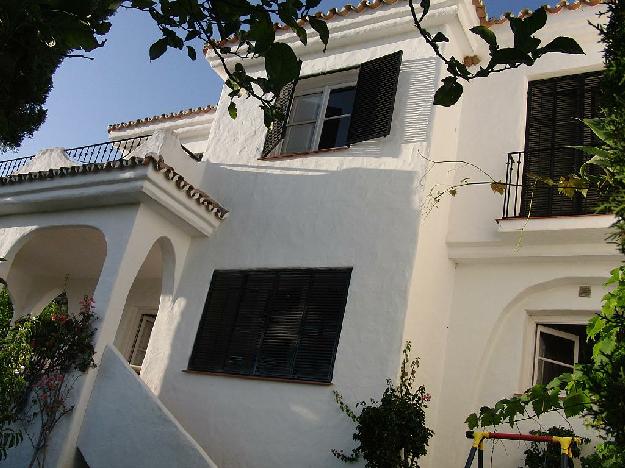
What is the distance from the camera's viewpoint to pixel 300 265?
8.47m

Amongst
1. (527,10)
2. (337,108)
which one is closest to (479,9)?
(527,10)

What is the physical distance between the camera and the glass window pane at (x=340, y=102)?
32.6 ft

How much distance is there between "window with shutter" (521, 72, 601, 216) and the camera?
8.38 metres

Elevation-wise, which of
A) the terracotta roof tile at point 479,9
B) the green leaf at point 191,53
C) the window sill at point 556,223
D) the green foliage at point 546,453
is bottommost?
the green foliage at point 546,453

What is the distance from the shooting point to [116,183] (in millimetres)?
8469

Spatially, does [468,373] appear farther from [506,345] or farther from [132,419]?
[132,419]

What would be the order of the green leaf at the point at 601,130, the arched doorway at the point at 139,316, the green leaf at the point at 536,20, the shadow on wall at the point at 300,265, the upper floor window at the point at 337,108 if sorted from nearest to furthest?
the green leaf at the point at 536,20
the green leaf at the point at 601,130
the shadow on wall at the point at 300,265
the upper floor window at the point at 337,108
the arched doorway at the point at 139,316

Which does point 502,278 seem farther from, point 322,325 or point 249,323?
point 249,323

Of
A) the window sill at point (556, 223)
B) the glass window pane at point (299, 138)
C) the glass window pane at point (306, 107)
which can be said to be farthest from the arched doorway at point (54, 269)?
the window sill at point (556, 223)

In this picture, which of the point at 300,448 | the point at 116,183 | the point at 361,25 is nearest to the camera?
the point at 300,448

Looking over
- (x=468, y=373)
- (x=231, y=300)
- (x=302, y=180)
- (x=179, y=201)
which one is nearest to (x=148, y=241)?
(x=179, y=201)

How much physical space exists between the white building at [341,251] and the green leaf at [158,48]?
186 inches

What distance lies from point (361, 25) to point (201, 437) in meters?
6.66

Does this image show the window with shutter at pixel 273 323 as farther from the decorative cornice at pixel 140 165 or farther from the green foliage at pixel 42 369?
the green foliage at pixel 42 369
